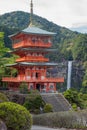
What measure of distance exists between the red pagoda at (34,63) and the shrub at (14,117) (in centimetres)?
2913

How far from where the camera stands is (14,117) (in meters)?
30.4

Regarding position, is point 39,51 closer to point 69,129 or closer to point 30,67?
point 30,67

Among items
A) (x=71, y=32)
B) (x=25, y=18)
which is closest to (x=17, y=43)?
(x=71, y=32)

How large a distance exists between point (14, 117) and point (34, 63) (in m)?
30.7

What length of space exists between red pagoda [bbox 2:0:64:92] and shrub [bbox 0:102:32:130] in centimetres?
2913

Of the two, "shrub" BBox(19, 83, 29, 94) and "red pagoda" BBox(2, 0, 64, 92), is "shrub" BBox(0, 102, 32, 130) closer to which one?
"shrub" BBox(19, 83, 29, 94)

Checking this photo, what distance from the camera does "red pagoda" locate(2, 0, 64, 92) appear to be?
200 ft

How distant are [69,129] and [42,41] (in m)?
25.0

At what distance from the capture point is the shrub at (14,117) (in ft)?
Result: 98.7

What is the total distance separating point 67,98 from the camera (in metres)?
55.6

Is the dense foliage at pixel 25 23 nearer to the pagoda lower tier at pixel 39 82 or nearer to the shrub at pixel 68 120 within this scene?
the pagoda lower tier at pixel 39 82

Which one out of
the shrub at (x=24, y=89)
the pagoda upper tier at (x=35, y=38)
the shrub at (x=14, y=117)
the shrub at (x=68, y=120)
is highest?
the pagoda upper tier at (x=35, y=38)

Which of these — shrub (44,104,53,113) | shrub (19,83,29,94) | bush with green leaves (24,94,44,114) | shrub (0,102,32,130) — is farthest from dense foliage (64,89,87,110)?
shrub (0,102,32,130)

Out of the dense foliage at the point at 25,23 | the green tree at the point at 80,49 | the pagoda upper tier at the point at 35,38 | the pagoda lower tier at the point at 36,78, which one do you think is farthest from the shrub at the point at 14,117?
the dense foliage at the point at 25,23
